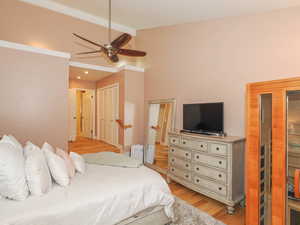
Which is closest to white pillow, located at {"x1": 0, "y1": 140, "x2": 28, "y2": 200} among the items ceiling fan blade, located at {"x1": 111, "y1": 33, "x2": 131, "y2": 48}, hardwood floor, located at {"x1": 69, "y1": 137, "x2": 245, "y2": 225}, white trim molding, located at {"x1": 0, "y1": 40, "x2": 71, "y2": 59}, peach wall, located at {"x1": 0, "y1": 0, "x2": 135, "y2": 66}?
ceiling fan blade, located at {"x1": 111, "y1": 33, "x2": 131, "y2": 48}

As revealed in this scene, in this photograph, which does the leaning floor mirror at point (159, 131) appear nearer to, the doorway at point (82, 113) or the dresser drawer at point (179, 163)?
the dresser drawer at point (179, 163)

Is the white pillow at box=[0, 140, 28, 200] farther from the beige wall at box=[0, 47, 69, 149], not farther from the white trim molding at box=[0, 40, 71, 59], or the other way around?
the white trim molding at box=[0, 40, 71, 59]

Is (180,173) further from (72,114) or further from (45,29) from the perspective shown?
(72,114)

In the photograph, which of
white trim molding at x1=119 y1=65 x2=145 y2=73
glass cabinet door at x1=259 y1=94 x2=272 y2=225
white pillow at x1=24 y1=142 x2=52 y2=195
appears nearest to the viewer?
white pillow at x1=24 y1=142 x2=52 y2=195

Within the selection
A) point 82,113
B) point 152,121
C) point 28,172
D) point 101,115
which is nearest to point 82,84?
point 101,115

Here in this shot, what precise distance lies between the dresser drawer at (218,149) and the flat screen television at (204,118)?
1.25 feet

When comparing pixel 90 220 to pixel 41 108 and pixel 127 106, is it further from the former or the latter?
pixel 127 106

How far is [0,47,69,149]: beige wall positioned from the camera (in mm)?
2934

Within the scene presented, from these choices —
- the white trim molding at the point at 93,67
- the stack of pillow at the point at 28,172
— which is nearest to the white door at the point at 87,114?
the white trim molding at the point at 93,67

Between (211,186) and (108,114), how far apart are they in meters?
3.81

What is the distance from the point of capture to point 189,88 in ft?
11.0

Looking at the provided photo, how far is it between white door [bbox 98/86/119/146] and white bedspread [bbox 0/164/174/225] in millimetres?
3011

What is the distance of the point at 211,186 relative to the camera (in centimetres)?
244

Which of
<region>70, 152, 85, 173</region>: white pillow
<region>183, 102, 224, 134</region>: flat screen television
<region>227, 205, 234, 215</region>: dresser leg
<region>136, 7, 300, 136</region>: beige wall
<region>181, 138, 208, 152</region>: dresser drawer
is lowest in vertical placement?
<region>227, 205, 234, 215</region>: dresser leg
